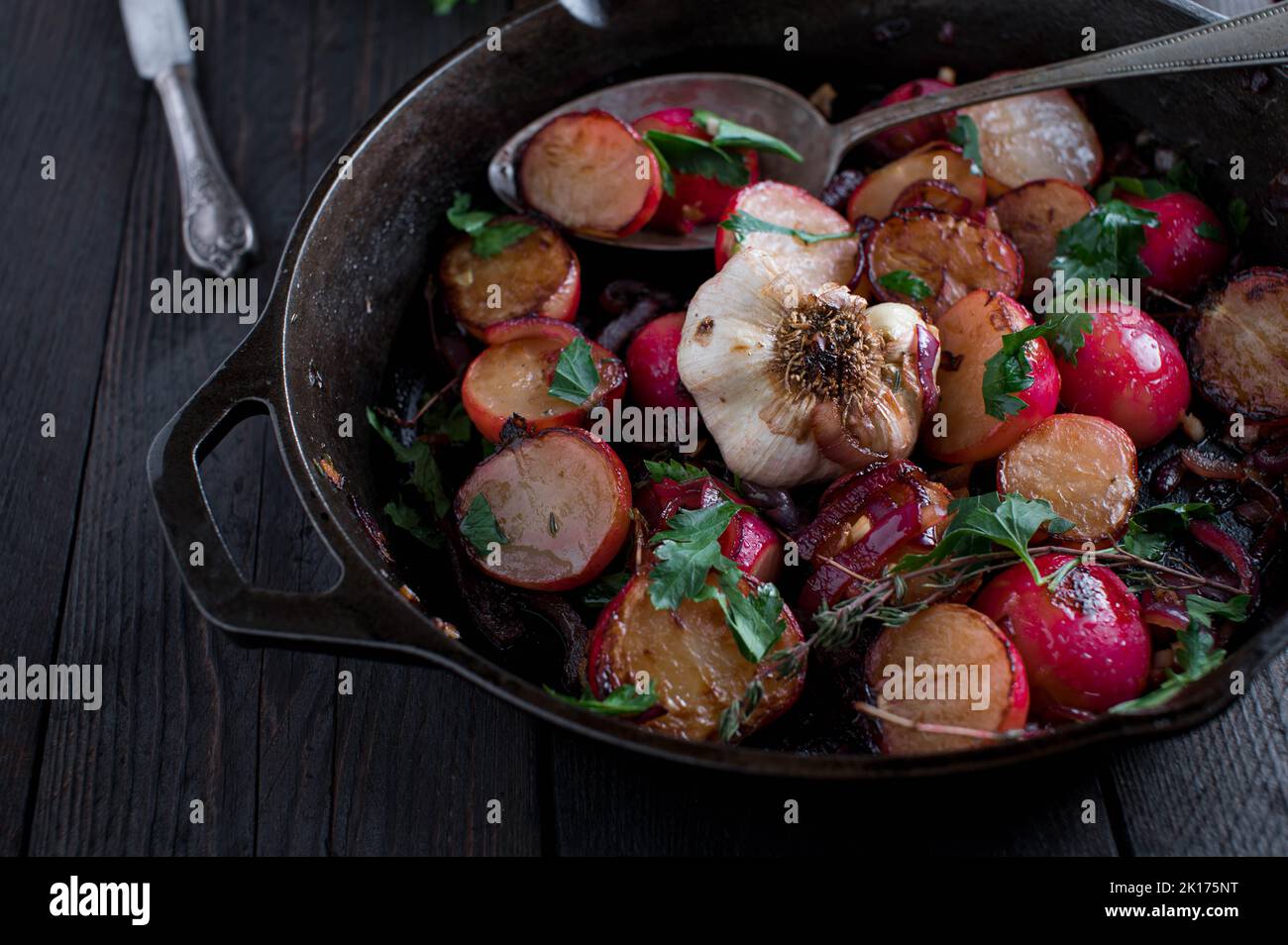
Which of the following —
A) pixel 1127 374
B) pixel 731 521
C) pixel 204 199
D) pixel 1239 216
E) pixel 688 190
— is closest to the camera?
pixel 731 521

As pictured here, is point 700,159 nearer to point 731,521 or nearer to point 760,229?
point 760,229

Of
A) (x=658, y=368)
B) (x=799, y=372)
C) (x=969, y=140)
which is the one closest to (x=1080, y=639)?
(x=799, y=372)

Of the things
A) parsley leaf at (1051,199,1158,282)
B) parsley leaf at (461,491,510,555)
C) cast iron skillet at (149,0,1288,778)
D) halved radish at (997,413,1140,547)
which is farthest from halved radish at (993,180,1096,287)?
parsley leaf at (461,491,510,555)

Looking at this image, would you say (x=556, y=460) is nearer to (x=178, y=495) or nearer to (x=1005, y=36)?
(x=178, y=495)

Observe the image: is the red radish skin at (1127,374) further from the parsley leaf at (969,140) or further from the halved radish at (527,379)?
the halved radish at (527,379)
